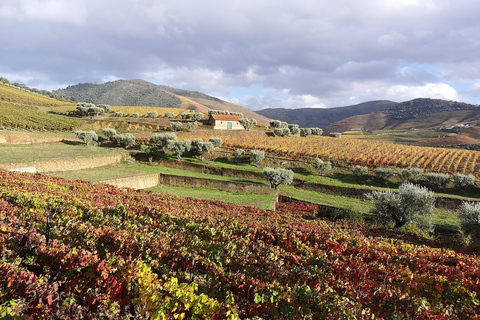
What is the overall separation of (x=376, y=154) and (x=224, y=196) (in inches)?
1345

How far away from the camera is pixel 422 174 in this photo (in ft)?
125

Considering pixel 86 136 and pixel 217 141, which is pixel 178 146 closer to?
pixel 217 141

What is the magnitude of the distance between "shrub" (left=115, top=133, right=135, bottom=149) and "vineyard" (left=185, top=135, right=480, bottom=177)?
18547 mm

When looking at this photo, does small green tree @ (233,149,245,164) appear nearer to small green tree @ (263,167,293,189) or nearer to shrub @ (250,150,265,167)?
shrub @ (250,150,265,167)

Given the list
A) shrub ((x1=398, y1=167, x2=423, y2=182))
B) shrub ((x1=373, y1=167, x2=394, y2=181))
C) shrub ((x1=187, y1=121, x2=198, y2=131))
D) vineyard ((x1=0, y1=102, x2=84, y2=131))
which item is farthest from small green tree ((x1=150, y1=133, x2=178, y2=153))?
shrub ((x1=398, y1=167, x2=423, y2=182))

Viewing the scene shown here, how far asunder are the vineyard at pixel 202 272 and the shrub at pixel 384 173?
2952 cm

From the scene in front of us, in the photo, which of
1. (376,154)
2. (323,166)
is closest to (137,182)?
(323,166)

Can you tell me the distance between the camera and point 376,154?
155ft

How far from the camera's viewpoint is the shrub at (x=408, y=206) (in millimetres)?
20828

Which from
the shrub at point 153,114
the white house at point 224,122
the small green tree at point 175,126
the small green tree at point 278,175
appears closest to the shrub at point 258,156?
the small green tree at point 278,175

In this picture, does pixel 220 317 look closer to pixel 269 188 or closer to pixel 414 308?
pixel 414 308

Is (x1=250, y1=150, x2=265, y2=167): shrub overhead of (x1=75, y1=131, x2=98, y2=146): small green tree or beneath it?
beneath

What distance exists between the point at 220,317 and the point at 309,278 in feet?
13.0

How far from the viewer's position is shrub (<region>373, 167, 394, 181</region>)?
37062mm
